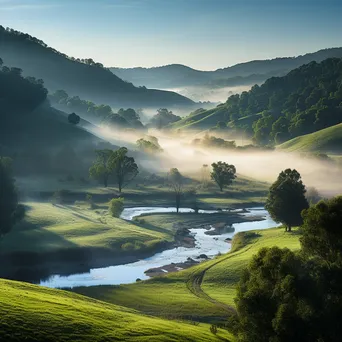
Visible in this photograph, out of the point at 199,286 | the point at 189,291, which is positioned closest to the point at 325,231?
the point at 189,291

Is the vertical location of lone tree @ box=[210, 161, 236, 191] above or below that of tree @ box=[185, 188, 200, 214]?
above

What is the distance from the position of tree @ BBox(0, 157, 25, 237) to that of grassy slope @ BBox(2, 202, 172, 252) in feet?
9.53

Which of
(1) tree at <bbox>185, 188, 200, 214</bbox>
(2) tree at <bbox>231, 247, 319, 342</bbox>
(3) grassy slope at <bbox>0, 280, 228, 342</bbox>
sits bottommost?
(3) grassy slope at <bbox>0, 280, 228, 342</bbox>

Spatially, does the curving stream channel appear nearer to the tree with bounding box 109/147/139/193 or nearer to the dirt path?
Result: the dirt path

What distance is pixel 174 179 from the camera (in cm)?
18812

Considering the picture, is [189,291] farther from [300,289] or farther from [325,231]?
[300,289]

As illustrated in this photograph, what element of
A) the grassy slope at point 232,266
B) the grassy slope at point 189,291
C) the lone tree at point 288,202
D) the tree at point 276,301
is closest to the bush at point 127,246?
the grassy slope at point 189,291

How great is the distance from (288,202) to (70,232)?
41892 mm

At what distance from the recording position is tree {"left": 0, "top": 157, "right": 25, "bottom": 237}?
102438 mm

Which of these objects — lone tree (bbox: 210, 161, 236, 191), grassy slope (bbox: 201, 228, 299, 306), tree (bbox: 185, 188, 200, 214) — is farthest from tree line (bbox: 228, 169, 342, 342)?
lone tree (bbox: 210, 161, 236, 191)

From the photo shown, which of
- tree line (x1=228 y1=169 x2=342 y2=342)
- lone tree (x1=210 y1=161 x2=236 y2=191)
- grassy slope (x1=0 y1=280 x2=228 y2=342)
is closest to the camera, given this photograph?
grassy slope (x1=0 y1=280 x2=228 y2=342)

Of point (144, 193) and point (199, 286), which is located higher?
point (144, 193)

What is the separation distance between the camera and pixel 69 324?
1689 inches

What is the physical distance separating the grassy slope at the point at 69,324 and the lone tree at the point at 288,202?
188 feet
